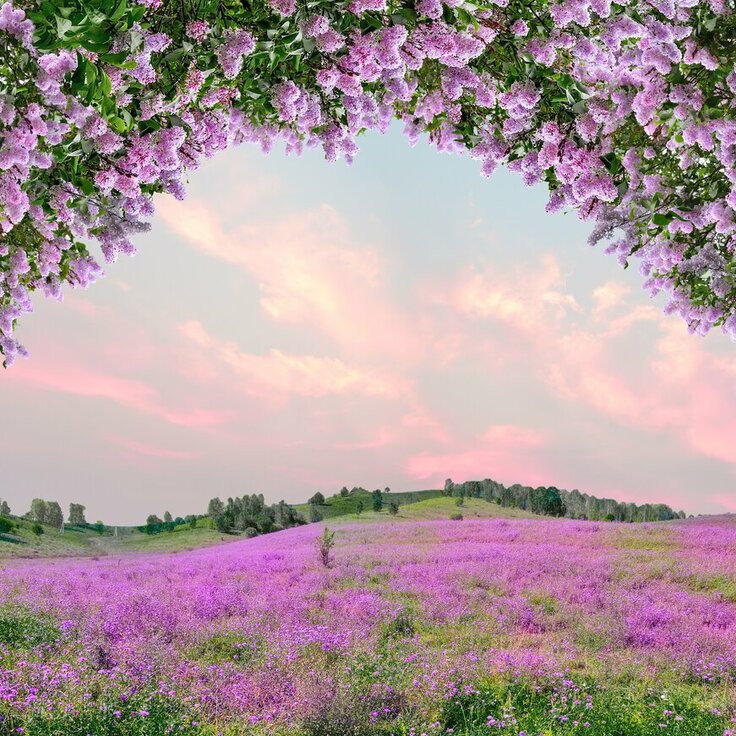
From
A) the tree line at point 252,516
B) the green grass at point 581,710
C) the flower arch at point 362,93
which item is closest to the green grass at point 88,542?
the tree line at point 252,516

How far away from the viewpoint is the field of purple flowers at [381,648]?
8.27 meters

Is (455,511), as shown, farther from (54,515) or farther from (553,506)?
(54,515)

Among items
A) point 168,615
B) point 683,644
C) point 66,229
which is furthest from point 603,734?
point 168,615

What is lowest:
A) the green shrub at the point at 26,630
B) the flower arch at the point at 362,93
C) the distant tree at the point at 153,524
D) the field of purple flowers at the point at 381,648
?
the distant tree at the point at 153,524

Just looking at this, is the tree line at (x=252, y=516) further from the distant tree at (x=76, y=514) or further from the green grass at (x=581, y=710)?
the green grass at (x=581, y=710)

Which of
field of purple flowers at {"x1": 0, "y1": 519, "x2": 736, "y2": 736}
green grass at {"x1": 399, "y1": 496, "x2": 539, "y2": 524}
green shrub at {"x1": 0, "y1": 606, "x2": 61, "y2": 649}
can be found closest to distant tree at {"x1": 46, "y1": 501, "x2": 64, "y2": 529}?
green grass at {"x1": 399, "y1": 496, "x2": 539, "y2": 524}

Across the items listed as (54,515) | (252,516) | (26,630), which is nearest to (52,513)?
(54,515)

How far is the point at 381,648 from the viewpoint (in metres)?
11.9

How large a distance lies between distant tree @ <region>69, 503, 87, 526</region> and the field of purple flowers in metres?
52.1

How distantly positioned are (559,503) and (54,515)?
57.2 metres

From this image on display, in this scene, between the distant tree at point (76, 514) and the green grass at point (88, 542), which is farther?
the distant tree at point (76, 514)

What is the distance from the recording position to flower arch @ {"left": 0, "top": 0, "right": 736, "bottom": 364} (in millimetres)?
4941

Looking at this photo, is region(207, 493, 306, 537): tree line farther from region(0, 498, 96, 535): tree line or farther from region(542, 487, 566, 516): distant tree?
region(542, 487, 566, 516): distant tree

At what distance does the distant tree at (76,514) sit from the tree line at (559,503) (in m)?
40.4
